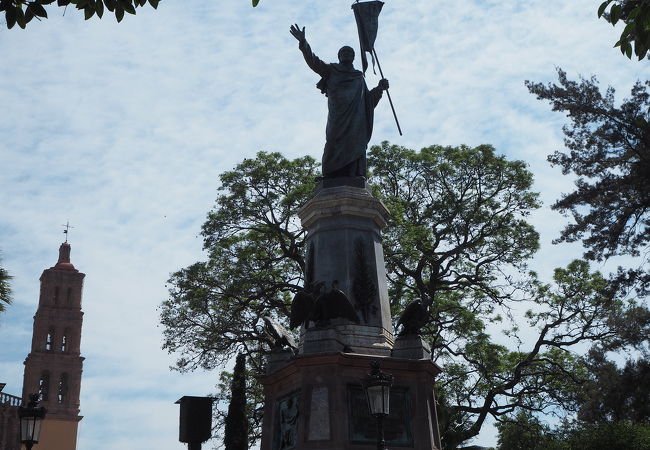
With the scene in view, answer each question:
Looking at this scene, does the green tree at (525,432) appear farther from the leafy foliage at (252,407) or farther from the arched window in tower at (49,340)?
the arched window in tower at (49,340)

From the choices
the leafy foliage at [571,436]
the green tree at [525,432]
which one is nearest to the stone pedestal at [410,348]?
the leafy foliage at [571,436]

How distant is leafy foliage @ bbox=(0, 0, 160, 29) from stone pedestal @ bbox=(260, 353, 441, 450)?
22.7 ft

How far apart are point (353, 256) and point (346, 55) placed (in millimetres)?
4177

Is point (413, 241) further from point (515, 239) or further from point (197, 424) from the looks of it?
point (197, 424)

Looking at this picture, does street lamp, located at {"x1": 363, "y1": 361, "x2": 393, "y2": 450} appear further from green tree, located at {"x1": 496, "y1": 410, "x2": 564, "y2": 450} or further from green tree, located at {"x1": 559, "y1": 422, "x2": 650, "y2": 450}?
green tree, located at {"x1": 496, "y1": 410, "x2": 564, "y2": 450}

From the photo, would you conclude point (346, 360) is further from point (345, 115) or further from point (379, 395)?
point (345, 115)

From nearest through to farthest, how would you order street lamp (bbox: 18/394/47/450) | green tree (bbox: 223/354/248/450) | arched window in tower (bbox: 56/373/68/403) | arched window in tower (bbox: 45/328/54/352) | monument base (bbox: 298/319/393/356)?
monument base (bbox: 298/319/393/356) < street lamp (bbox: 18/394/47/450) < green tree (bbox: 223/354/248/450) < arched window in tower (bbox: 56/373/68/403) < arched window in tower (bbox: 45/328/54/352)

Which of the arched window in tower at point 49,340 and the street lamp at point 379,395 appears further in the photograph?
the arched window in tower at point 49,340

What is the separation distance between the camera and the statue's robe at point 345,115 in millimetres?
16875

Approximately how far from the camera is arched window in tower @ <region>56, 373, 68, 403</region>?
243ft

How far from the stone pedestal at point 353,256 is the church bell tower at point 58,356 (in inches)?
2301

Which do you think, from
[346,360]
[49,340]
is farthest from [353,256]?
[49,340]

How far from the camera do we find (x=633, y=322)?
18656mm

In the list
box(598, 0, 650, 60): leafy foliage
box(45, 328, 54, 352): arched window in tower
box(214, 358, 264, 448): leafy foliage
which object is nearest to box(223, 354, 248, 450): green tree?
box(214, 358, 264, 448): leafy foliage
